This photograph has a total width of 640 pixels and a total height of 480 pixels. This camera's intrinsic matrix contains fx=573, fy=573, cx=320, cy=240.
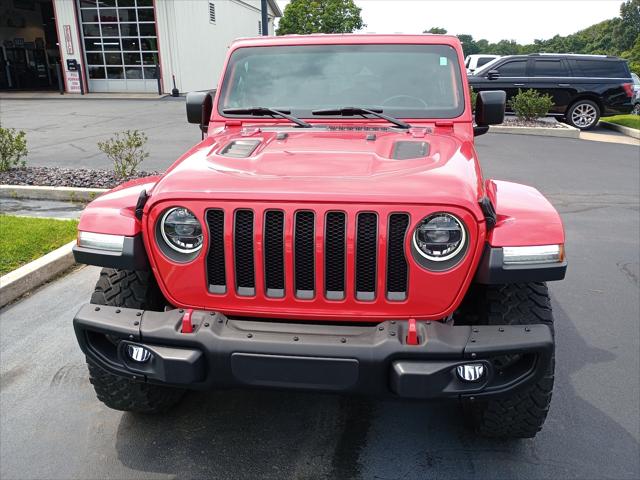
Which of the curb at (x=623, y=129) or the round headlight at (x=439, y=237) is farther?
the curb at (x=623, y=129)

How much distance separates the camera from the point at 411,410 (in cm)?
320

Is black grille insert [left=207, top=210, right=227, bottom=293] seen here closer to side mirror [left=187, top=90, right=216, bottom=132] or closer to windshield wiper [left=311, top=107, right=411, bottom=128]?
windshield wiper [left=311, top=107, right=411, bottom=128]

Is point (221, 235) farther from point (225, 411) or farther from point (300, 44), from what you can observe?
point (300, 44)

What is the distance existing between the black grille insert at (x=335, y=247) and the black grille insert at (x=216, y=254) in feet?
1.46

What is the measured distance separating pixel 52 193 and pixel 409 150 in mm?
6019

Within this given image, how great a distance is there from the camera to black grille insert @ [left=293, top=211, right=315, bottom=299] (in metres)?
2.35

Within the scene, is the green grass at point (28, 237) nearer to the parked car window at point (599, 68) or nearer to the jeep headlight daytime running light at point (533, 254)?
the jeep headlight daytime running light at point (533, 254)

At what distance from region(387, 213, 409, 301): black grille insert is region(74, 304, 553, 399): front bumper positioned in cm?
14

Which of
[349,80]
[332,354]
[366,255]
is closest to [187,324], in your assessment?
[332,354]

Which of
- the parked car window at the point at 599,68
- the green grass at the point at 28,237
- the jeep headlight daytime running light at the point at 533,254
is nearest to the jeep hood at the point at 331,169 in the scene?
the jeep headlight daytime running light at the point at 533,254

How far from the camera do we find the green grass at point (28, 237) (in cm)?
504

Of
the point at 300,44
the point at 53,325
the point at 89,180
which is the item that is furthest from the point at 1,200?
the point at 300,44

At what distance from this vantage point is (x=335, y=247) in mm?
2354

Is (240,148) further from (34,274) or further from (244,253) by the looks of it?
(34,274)
